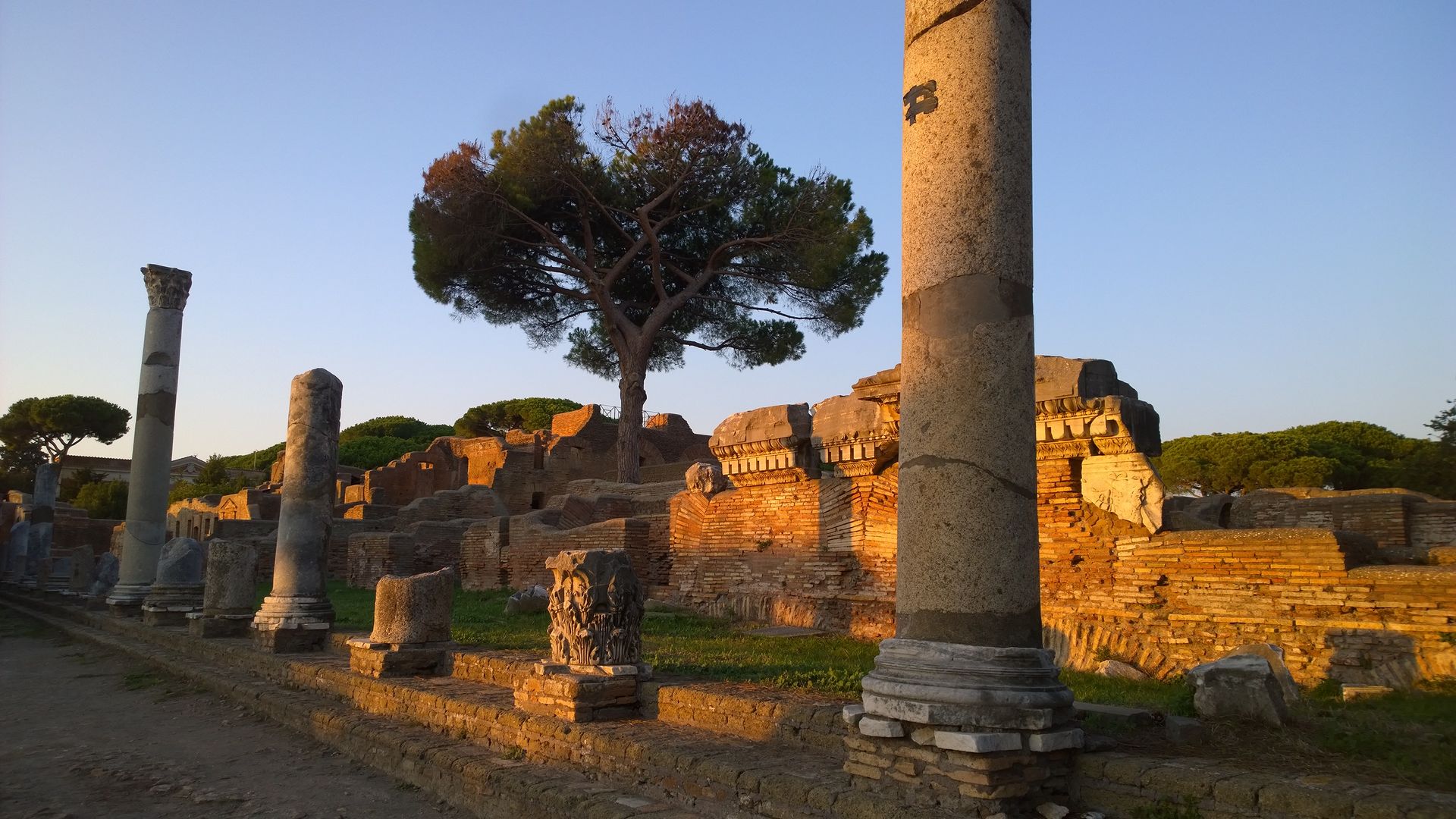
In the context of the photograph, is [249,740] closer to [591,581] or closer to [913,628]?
[591,581]

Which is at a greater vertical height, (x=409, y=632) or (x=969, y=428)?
(x=969, y=428)

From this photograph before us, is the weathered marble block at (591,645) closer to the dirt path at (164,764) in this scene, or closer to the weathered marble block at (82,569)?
the dirt path at (164,764)

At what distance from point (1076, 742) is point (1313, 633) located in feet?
10.2

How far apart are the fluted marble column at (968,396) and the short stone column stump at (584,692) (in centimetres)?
185

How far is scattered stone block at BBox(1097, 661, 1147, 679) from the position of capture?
6.06 meters

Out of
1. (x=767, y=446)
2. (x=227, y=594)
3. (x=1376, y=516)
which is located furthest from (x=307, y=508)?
(x=1376, y=516)

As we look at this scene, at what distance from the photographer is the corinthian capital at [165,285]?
13602mm

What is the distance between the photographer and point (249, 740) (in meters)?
6.35

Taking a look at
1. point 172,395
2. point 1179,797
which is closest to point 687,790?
point 1179,797

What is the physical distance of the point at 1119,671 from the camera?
241 inches

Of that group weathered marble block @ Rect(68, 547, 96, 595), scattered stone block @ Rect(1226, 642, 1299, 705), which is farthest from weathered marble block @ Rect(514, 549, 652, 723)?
weathered marble block @ Rect(68, 547, 96, 595)

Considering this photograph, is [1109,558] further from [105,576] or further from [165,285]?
[105,576]

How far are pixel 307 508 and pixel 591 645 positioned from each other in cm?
549

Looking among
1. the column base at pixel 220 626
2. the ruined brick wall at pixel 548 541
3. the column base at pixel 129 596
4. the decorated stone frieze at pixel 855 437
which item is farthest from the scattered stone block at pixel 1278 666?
the column base at pixel 129 596
